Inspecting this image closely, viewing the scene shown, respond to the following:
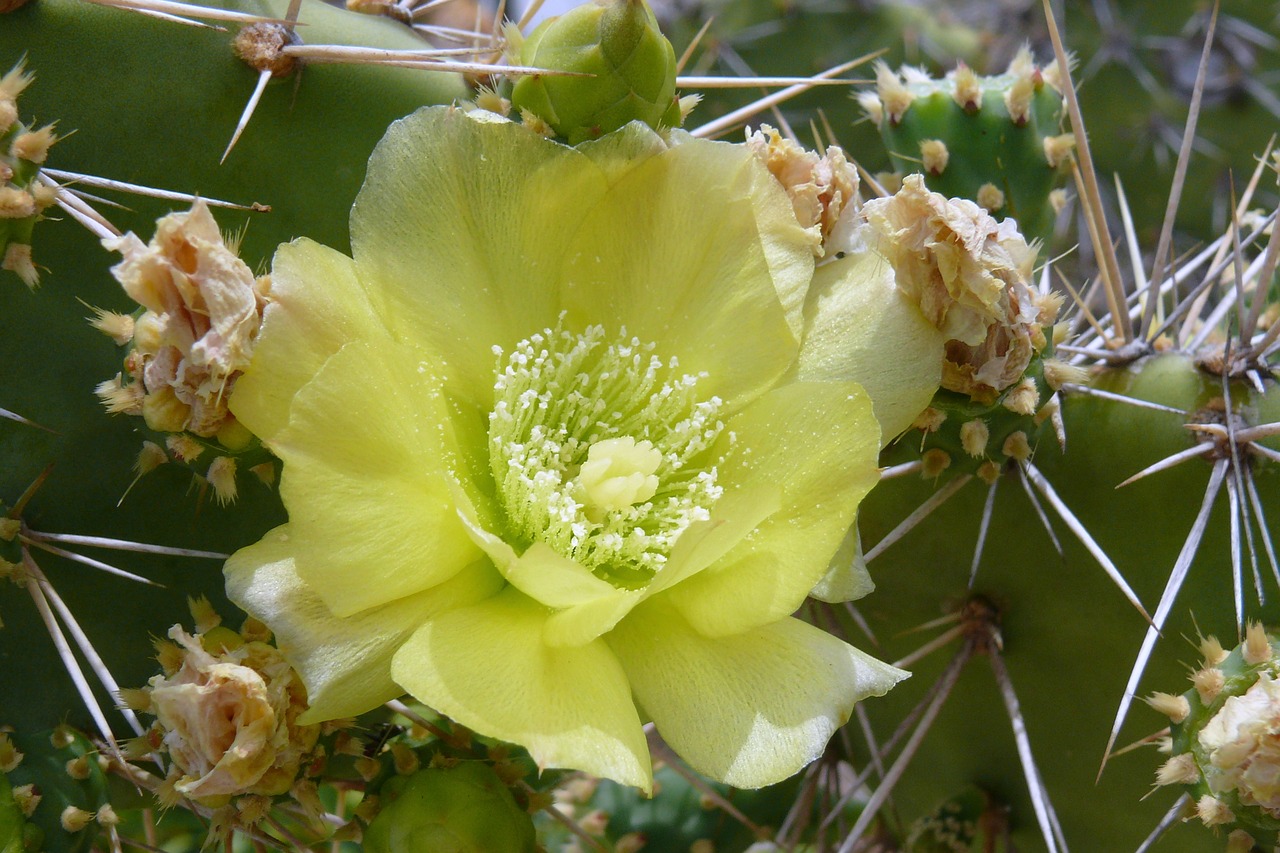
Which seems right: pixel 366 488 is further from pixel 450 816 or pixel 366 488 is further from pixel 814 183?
pixel 814 183

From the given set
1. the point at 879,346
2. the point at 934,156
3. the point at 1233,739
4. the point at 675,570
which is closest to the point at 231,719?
the point at 675,570

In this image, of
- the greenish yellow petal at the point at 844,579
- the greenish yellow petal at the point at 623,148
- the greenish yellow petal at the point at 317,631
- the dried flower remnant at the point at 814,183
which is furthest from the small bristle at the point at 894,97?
the greenish yellow petal at the point at 317,631

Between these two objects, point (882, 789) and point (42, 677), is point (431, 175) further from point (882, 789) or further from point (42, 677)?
point (882, 789)

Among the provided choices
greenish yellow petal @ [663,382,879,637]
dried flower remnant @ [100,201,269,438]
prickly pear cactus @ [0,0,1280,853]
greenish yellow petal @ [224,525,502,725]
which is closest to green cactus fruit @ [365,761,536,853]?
prickly pear cactus @ [0,0,1280,853]

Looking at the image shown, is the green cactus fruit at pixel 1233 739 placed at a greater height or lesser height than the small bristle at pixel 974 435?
lesser

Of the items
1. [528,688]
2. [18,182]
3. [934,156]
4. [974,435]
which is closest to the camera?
[528,688]

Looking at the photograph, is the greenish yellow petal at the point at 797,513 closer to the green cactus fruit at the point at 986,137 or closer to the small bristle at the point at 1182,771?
the small bristle at the point at 1182,771

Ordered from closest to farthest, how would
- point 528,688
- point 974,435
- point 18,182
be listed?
point 528,688 < point 18,182 < point 974,435

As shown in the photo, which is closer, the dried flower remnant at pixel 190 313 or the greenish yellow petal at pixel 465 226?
the dried flower remnant at pixel 190 313
